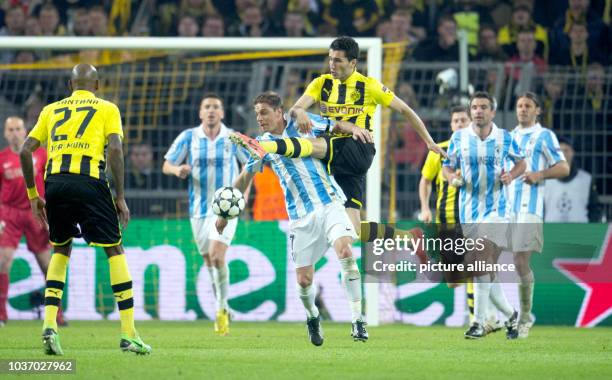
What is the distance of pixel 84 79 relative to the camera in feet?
29.5

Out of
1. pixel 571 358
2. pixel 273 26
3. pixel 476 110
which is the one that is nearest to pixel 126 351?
pixel 571 358

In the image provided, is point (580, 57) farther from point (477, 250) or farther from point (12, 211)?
point (12, 211)

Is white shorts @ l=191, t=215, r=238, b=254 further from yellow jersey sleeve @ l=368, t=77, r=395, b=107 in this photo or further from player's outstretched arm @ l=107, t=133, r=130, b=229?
player's outstretched arm @ l=107, t=133, r=130, b=229

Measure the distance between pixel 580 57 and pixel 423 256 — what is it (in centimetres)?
521

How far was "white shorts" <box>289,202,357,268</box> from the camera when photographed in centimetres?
1003

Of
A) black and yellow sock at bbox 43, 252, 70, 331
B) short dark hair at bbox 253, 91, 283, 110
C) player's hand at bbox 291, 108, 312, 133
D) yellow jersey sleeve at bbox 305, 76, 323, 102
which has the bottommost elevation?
black and yellow sock at bbox 43, 252, 70, 331

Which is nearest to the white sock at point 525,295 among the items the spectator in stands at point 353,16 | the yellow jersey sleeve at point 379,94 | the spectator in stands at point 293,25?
the yellow jersey sleeve at point 379,94

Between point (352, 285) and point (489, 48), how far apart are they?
810 cm

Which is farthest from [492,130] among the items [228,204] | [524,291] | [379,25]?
[379,25]

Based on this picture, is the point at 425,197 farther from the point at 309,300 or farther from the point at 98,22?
the point at 98,22

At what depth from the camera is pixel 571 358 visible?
9031 millimetres

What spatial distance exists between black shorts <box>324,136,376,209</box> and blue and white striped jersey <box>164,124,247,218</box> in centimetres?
254

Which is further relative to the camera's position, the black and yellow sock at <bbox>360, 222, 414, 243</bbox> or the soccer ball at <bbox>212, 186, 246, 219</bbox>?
the black and yellow sock at <bbox>360, 222, 414, 243</bbox>

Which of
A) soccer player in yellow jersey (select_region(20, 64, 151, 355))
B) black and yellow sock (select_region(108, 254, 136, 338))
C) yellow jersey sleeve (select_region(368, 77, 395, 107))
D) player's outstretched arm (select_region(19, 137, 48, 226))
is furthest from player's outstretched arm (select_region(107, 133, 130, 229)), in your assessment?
yellow jersey sleeve (select_region(368, 77, 395, 107))
